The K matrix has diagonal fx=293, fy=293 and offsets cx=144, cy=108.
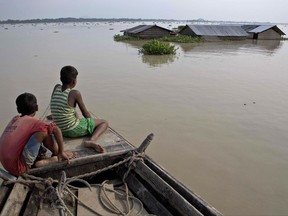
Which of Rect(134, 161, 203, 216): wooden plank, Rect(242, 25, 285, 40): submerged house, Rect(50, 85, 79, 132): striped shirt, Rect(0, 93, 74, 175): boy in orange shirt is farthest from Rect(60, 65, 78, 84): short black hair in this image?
Rect(242, 25, 285, 40): submerged house

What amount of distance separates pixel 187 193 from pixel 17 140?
1.62 m

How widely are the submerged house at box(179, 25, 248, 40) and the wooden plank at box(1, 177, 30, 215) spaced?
28.4 meters

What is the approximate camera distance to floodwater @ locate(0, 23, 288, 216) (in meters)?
4.58

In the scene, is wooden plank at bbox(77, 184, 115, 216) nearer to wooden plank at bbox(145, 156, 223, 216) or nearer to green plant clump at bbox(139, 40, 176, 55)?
wooden plank at bbox(145, 156, 223, 216)

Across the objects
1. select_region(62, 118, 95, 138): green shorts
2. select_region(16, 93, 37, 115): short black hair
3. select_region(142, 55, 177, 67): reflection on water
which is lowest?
select_region(142, 55, 177, 67): reflection on water

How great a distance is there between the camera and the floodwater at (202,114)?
458cm

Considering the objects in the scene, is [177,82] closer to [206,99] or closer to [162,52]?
[206,99]

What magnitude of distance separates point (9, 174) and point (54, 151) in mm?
512

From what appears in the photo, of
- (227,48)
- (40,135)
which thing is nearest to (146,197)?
(40,135)

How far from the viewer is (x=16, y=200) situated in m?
2.49

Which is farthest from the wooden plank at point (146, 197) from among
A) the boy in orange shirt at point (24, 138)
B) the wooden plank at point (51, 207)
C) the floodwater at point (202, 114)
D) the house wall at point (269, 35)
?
the house wall at point (269, 35)

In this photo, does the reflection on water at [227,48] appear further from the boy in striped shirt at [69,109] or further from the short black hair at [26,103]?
the short black hair at [26,103]

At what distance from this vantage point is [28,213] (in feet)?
8.42

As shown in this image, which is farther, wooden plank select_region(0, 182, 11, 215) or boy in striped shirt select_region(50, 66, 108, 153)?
boy in striped shirt select_region(50, 66, 108, 153)
